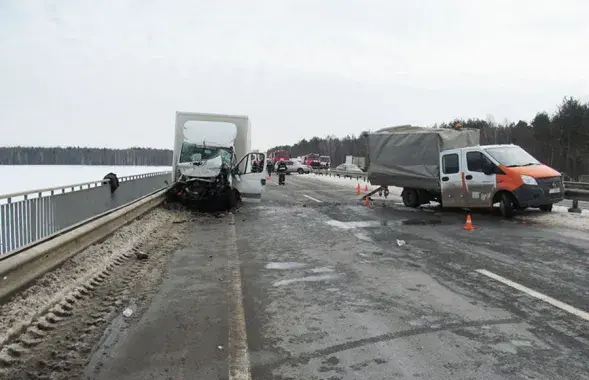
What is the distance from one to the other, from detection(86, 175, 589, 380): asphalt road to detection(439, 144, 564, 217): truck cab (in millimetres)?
3019

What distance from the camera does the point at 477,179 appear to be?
44.8 ft

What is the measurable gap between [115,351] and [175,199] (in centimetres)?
1354

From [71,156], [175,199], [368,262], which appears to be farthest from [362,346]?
[71,156]

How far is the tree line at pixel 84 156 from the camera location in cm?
5497

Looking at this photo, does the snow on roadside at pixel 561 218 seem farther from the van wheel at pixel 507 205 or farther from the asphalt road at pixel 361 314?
the asphalt road at pixel 361 314

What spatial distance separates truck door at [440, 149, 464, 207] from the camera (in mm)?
14336

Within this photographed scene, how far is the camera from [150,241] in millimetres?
9789

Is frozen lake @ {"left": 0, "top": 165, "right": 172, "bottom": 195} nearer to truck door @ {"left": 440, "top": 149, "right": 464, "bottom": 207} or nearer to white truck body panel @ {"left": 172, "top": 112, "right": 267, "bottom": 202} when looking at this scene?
white truck body panel @ {"left": 172, "top": 112, "right": 267, "bottom": 202}

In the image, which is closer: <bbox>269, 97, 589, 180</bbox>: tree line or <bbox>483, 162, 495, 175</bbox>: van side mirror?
<bbox>483, 162, 495, 175</bbox>: van side mirror

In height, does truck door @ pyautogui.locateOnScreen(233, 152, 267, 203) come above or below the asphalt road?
above

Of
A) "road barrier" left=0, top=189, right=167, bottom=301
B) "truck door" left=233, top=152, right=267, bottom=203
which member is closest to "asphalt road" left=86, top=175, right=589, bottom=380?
"road barrier" left=0, top=189, right=167, bottom=301

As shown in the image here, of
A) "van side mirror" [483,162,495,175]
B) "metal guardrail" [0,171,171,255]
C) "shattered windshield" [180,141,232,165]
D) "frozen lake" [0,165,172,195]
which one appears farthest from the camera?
"frozen lake" [0,165,172,195]

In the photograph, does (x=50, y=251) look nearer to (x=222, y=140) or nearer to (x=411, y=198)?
(x=222, y=140)

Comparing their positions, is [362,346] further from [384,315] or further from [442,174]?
[442,174]
